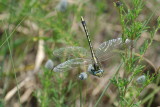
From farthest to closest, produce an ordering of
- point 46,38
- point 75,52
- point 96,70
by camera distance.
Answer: point 46,38 < point 75,52 < point 96,70

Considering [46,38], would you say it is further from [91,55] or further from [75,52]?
[91,55]

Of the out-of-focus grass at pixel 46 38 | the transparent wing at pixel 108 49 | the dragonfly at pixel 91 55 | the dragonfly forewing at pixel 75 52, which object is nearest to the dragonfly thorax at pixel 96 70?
the dragonfly at pixel 91 55

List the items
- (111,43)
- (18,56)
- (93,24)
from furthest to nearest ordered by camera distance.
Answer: (93,24) < (18,56) < (111,43)

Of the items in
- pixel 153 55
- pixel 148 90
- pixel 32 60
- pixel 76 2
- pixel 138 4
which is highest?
pixel 76 2

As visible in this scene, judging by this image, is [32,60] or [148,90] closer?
[148,90]

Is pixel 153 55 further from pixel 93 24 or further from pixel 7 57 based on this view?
pixel 7 57

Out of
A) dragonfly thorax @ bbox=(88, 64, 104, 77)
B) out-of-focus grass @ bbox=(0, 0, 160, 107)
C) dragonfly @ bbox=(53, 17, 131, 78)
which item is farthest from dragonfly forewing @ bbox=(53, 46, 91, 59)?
out-of-focus grass @ bbox=(0, 0, 160, 107)

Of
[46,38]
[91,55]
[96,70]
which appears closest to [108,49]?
[91,55]

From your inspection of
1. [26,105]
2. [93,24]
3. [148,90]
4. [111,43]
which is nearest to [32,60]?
[26,105]

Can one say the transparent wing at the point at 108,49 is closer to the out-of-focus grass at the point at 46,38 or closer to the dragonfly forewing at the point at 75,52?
the dragonfly forewing at the point at 75,52
